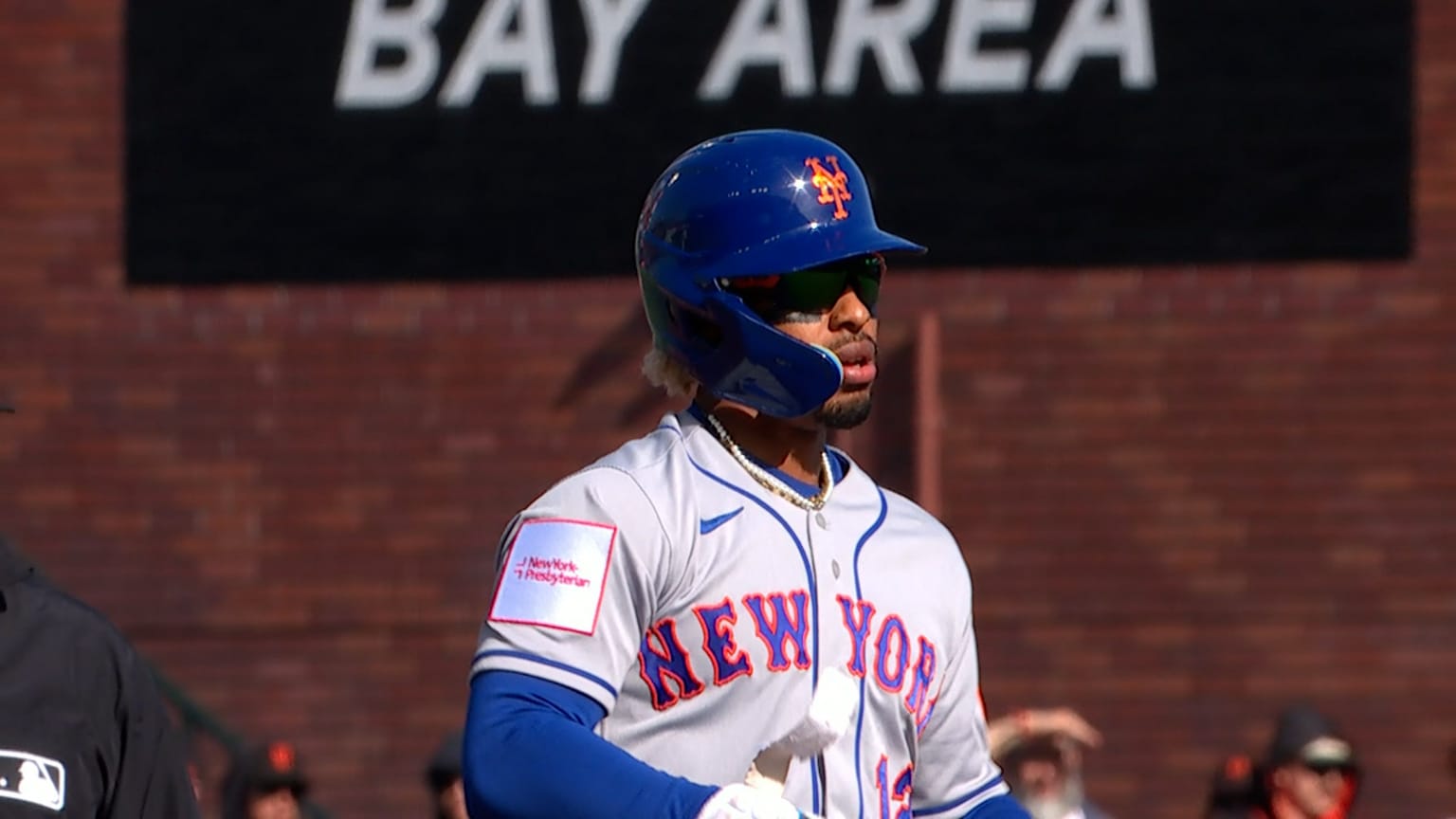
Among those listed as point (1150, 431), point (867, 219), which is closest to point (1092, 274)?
point (1150, 431)

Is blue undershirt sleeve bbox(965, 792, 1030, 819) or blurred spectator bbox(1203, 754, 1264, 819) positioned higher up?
blue undershirt sleeve bbox(965, 792, 1030, 819)

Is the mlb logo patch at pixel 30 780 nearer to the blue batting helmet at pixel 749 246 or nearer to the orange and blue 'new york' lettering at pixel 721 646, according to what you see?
the orange and blue 'new york' lettering at pixel 721 646

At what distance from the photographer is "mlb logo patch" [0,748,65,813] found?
12.7 ft

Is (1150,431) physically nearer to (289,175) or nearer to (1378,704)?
(1378,704)

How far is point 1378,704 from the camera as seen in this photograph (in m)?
12.1

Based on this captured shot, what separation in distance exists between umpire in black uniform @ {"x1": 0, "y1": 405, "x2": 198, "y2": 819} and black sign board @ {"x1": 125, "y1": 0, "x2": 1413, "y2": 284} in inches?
338

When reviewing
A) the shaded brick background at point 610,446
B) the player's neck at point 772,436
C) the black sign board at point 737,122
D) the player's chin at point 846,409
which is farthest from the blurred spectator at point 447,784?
the player's chin at point 846,409

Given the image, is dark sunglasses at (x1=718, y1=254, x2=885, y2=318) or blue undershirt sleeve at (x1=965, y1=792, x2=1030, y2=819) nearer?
dark sunglasses at (x1=718, y1=254, x2=885, y2=318)

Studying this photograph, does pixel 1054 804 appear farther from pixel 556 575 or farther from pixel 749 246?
pixel 556 575

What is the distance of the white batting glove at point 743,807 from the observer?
348cm

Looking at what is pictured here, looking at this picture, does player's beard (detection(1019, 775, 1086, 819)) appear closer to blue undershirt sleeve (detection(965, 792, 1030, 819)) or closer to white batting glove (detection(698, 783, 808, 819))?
blue undershirt sleeve (detection(965, 792, 1030, 819))

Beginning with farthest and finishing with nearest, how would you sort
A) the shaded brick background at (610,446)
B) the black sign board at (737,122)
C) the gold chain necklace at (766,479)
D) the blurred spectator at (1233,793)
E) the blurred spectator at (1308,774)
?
the black sign board at (737,122)
the shaded brick background at (610,446)
the blurred spectator at (1233,793)
the blurred spectator at (1308,774)
the gold chain necklace at (766,479)

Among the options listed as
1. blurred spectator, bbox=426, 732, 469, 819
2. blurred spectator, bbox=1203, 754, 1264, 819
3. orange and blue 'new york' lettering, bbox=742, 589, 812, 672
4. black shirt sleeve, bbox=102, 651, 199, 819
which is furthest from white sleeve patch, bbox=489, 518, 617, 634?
blurred spectator, bbox=1203, 754, 1264, 819

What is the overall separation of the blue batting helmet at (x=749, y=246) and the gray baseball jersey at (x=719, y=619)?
13 centimetres
